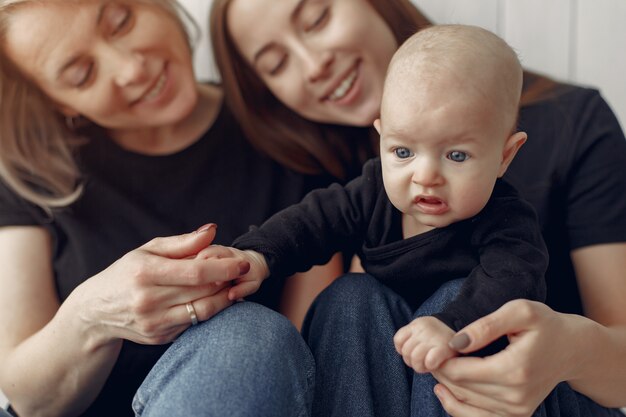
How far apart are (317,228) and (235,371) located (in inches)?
10.8

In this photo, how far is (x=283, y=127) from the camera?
4.81ft

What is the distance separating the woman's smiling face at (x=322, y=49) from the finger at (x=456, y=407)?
62 centimetres

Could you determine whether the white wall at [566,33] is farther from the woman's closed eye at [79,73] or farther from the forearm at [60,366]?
the forearm at [60,366]

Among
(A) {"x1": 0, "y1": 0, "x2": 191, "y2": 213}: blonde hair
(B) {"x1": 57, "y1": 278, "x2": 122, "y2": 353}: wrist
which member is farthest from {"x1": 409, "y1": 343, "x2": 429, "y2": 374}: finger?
(A) {"x1": 0, "y1": 0, "x2": 191, "y2": 213}: blonde hair

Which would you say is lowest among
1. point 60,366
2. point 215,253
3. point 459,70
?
point 60,366

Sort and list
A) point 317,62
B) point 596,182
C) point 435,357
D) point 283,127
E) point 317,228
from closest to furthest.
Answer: point 435,357 < point 317,228 < point 596,182 < point 317,62 < point 283,127

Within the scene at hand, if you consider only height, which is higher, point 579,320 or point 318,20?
point 318,20

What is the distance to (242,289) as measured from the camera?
3.16ft

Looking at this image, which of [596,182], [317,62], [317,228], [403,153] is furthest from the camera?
[317,62]

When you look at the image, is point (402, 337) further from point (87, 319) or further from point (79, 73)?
point (79, 73)

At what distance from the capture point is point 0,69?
1301mm

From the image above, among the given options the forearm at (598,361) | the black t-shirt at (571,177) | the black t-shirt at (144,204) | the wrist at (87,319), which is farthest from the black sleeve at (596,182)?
the wrist at (87,319)

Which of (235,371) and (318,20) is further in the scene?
(318,20)

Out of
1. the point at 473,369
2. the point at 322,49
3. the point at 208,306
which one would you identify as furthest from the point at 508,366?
the point at 322,49
